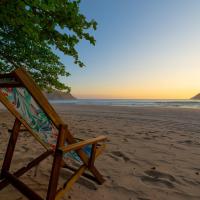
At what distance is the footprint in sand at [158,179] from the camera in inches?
129

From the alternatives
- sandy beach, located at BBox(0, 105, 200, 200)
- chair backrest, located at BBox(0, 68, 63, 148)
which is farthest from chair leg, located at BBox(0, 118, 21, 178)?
sandy beach, located at BBox(0, 105, 200, 200)

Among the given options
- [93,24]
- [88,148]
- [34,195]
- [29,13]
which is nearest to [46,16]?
[29,13]

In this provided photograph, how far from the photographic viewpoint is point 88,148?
302 centimetres

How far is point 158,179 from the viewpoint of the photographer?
343 cm

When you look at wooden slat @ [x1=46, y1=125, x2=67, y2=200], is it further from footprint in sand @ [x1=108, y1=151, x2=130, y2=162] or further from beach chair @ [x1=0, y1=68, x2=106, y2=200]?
footprint in sand @ [x1=108, y1=151, x2=130, y2=162]

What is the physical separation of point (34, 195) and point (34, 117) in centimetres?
100

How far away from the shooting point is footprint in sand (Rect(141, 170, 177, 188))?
10.7ft

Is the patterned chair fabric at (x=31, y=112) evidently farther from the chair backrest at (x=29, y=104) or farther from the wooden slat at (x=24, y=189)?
the wooden slat at (x=24, y=189)

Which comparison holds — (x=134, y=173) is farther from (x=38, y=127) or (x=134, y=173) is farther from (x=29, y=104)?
(x=29, y=104)

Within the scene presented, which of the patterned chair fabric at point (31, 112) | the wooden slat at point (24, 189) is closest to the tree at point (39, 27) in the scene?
the patterned chair fabric at point (31, 112)

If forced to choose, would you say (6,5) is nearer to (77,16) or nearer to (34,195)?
(77,16)

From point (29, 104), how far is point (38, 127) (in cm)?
42

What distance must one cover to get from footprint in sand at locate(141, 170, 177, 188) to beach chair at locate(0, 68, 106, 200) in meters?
0.91

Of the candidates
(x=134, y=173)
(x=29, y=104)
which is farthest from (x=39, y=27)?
(x=134, y=173)
